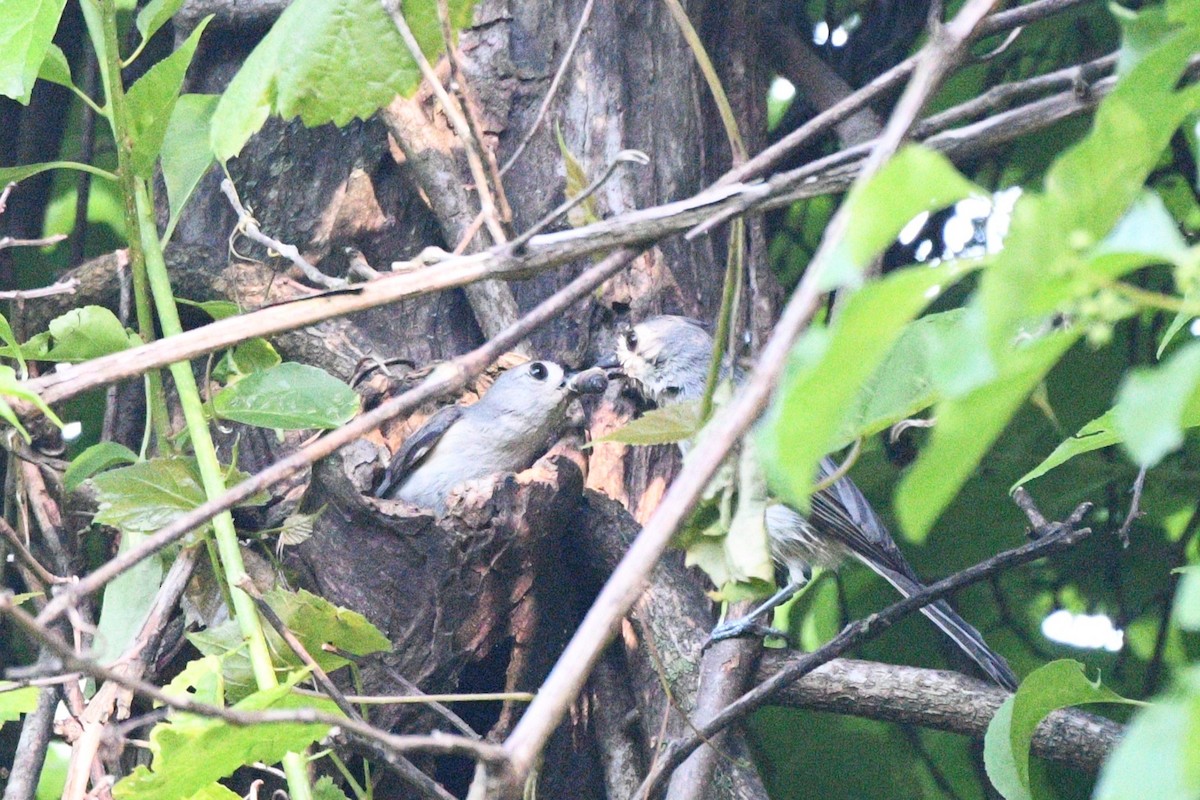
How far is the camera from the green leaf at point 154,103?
248 cm

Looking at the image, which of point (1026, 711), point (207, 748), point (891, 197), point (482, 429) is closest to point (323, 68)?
point (207, 748)

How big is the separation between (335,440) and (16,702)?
1.42 metres

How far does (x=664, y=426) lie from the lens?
5.97 ft

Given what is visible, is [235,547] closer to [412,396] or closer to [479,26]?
[412,396]

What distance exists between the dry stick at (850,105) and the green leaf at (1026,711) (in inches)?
35.4

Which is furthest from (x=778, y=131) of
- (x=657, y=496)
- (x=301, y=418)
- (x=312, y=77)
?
(x=312, y=77)

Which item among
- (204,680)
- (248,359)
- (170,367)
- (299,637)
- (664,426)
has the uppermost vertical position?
(664,426)

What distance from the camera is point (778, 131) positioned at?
436 cm

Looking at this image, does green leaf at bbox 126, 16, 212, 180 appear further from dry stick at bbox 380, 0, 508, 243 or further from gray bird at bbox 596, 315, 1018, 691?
gray bird at bbox 596, 315, 1018, 691

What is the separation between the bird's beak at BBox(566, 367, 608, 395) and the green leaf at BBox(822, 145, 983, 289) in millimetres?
2819

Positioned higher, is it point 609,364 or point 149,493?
point 149,493

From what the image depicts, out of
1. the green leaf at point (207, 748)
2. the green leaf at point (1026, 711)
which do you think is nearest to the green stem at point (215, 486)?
the green leaf at point (207, 748)

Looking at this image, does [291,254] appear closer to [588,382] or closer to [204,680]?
[204,680]

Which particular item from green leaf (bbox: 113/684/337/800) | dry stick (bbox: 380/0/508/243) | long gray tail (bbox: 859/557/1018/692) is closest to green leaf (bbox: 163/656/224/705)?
green leaf (bbox: 113/684/337/800)
